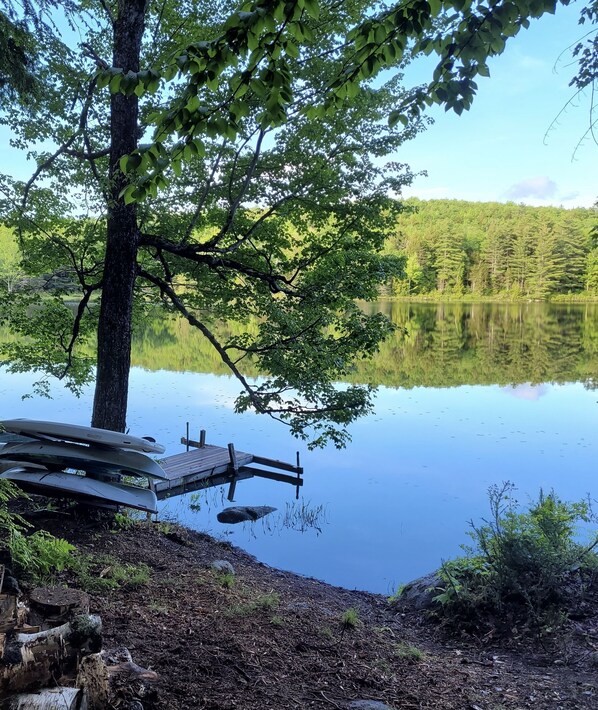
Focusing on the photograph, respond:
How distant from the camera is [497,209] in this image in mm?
102312

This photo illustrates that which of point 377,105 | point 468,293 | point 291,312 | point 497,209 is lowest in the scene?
point 291,312

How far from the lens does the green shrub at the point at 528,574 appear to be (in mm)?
5297

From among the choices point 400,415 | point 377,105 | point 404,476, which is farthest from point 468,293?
Answer: point 377,105

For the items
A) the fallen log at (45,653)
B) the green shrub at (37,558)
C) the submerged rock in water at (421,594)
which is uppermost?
the fallen log at (45,653)

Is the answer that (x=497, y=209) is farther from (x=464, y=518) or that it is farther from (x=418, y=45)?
(x=418, y=45)

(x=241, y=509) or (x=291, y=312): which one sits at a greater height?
(x=291, y=312)

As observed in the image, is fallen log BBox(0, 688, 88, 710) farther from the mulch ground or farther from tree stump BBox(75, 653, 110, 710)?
the mulch ground

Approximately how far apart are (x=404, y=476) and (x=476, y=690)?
38.4 feet

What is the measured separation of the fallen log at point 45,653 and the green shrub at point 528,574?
4259 mm

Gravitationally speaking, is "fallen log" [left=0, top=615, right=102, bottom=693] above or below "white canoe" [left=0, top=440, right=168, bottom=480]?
below

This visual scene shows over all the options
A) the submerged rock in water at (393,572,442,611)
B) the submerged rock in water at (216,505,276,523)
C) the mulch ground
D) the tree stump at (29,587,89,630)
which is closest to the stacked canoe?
the mulch ground

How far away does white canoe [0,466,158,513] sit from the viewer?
5223mm

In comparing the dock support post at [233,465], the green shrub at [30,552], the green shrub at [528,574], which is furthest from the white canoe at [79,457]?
the dock support post at [233,465]

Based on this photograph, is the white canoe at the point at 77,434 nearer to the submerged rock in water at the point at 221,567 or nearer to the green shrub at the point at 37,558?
the green shrub at the point at 37,558
